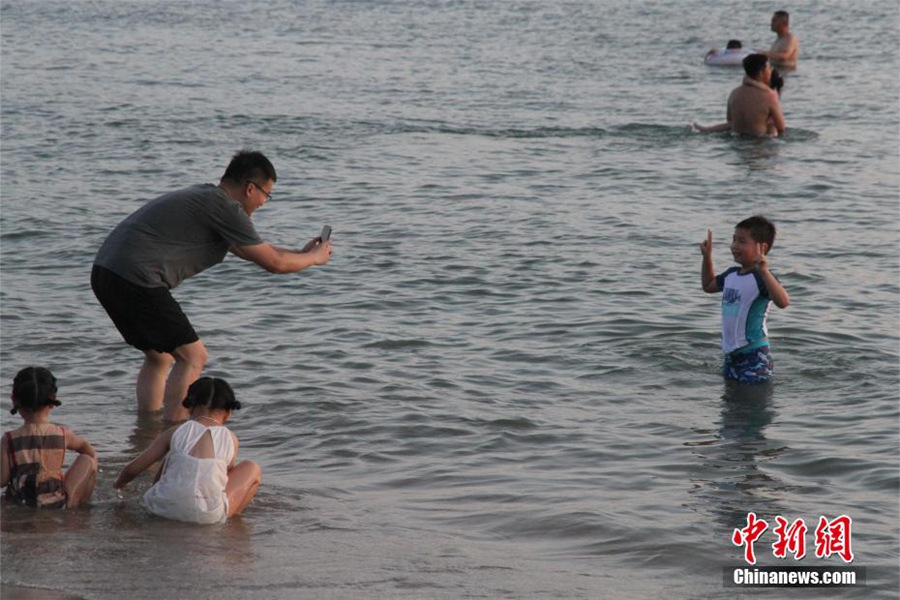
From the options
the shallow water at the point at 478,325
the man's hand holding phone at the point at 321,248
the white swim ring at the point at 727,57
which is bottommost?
the shallow water at the point at 478,325

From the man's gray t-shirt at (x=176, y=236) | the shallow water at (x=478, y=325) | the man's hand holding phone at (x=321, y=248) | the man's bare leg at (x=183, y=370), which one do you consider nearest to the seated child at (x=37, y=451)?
the shallow water at (x=478, y=325)

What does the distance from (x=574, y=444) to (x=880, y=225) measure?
6942mm

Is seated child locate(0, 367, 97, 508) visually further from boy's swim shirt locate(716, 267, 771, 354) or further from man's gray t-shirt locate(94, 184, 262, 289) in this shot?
boy's swim shirt locate(716, 267, 771, 354)

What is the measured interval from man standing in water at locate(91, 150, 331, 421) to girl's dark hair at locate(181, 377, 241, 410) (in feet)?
3.66

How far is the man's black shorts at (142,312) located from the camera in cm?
756

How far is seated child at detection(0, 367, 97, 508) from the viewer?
6.33 metres

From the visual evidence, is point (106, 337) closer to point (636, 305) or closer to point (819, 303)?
point (636, 305)

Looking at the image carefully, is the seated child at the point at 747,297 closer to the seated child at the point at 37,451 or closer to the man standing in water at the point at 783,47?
the seated child at the point at 37,451

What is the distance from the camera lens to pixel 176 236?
24.5 feet

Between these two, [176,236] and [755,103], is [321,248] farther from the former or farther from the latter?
[755,103]

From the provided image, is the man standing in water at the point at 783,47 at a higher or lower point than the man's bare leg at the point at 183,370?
higher

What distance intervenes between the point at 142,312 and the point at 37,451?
1366 mm

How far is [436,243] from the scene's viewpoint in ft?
44.1

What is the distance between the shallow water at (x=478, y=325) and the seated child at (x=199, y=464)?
0.12m
